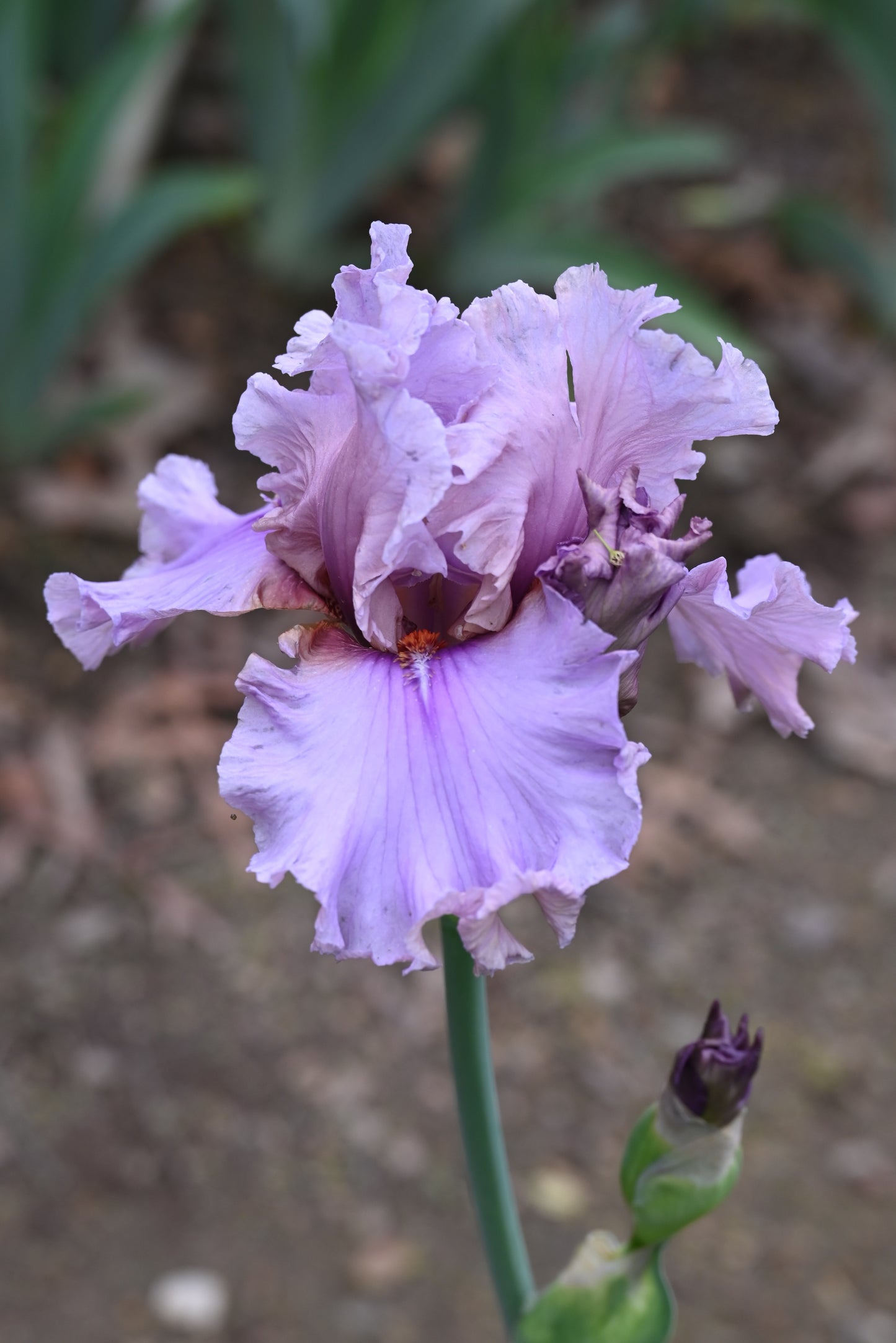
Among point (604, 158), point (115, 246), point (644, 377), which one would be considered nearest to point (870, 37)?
point (604, 158)

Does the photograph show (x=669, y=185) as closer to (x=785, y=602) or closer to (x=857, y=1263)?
(x=857, y=1263)

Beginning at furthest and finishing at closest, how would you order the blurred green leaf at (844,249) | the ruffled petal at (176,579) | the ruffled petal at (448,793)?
the blurred green leaf at (844,249) → the ruffled petal at (176,579) → the ruffled petal at (448,793)

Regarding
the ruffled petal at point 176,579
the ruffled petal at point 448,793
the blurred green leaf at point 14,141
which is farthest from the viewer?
the blurred green leaf at point 14,141

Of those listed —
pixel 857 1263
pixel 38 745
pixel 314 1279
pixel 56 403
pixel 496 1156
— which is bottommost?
pixel 857 1263

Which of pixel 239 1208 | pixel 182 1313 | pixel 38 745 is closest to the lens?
pixel 182 1313

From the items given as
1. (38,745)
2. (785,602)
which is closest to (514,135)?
(38,745)

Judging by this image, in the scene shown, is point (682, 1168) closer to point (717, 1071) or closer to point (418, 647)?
point (717, 1071)

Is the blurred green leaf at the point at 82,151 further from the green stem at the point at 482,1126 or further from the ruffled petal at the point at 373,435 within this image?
the green stem at the point at 482,1126

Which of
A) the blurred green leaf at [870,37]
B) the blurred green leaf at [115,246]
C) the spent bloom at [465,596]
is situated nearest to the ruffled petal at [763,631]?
the spent bloom at [465,596]
